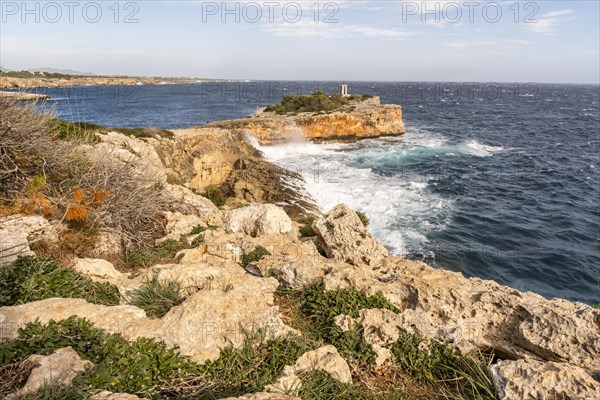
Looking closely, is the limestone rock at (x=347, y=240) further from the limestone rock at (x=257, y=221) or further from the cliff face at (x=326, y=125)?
the cliff face at (x=326, y=125)

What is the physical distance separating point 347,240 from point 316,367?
570 centimetres

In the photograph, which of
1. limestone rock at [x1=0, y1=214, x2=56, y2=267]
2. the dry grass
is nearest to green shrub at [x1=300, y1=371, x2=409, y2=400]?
limestone rock at [x1=0, y1=214, x2=56, y2=267]

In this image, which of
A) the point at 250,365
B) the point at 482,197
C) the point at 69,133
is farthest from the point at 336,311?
the point at 482,197

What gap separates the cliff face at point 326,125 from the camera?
3928cm

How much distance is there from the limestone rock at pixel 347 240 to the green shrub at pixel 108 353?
20.1 feet

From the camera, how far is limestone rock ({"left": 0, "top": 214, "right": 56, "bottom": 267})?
596 cm

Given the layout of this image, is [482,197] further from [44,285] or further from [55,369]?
[55,369]

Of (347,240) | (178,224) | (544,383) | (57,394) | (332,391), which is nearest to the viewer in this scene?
(57,394)

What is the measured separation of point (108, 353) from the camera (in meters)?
4.20

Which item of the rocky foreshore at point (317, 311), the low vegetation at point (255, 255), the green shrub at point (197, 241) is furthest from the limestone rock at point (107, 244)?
the low vegetation at point (255, 255)

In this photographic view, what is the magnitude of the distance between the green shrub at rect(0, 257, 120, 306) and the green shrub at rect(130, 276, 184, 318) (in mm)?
442

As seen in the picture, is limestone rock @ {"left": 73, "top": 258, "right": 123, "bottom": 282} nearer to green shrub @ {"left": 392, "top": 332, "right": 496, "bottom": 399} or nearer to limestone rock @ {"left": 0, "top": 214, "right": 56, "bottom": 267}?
limestone rock @ {"left": 0, "top": 214, "right": 56, "bottom": 267}

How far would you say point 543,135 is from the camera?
52.3 m

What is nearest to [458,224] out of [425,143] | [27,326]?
[27,326]
